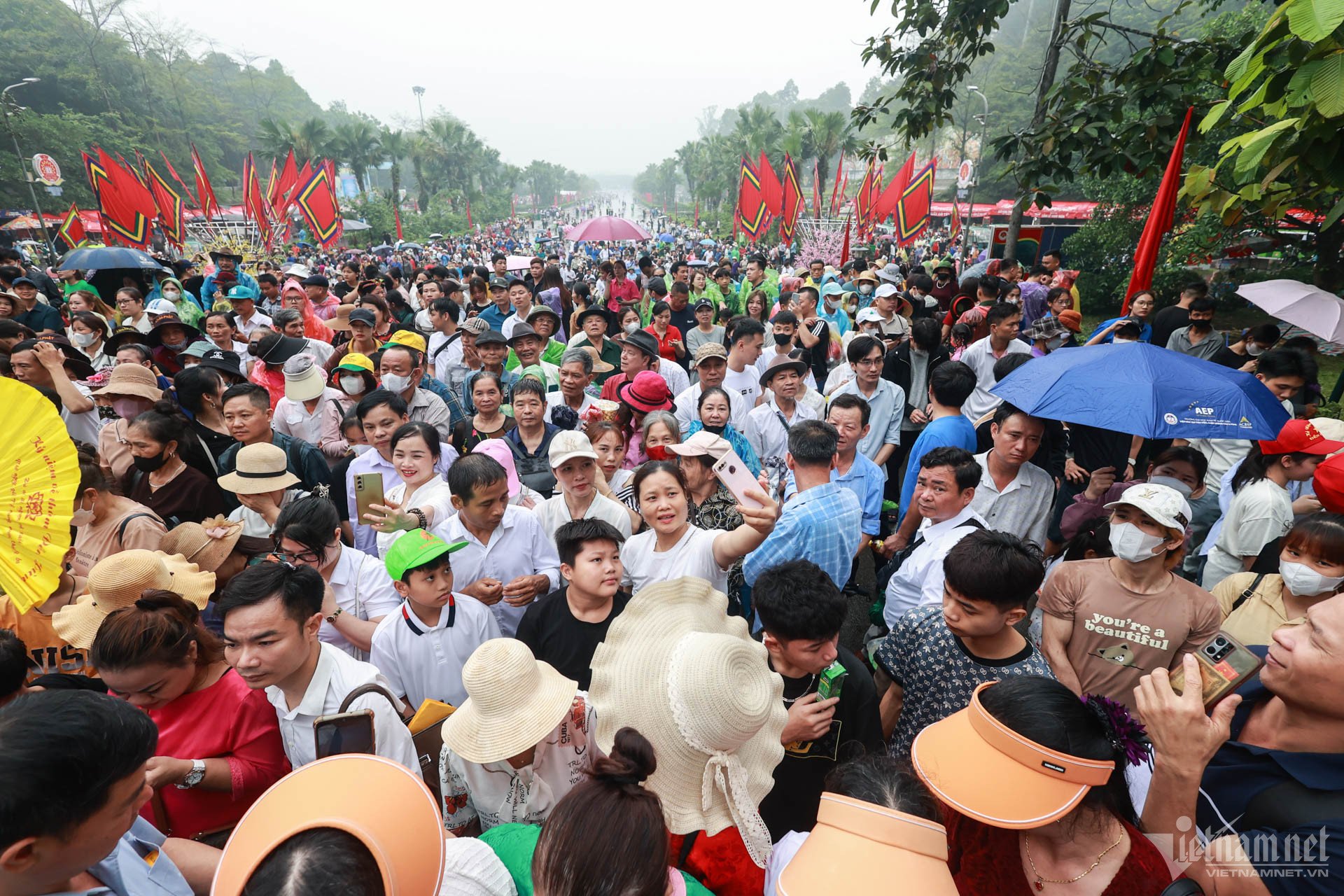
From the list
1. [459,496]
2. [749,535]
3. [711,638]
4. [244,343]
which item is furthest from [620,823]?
[244,343]

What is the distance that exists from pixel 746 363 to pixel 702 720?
4.54 meters

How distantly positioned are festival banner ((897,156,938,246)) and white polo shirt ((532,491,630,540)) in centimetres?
1255

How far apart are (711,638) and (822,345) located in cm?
643

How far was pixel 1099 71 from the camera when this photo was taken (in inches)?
249

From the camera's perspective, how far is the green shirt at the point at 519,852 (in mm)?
1678

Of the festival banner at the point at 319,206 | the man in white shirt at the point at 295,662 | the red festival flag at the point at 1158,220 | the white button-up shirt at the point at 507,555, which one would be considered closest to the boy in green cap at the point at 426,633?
the man in white shirt at the point at 295,662

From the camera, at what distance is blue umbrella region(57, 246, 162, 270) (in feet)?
32.6

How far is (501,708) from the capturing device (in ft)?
6.57

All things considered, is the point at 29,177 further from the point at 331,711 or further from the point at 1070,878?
the point at 1070,878

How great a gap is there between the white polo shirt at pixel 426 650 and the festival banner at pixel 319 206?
1510 centimetres

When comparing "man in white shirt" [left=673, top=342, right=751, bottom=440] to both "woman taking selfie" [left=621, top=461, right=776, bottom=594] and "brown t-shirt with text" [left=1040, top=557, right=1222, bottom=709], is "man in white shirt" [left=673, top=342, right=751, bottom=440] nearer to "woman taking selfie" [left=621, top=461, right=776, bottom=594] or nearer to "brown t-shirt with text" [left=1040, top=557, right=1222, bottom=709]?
"woman taking selfie" [left=621, top=461, right=776, bottom=594]

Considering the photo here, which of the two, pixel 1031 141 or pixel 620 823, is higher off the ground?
pixel 1031 141

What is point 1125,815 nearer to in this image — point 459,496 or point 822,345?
point 459,496

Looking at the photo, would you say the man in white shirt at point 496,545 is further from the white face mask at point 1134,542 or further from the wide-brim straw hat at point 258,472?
the white face mask at point 1134,542
